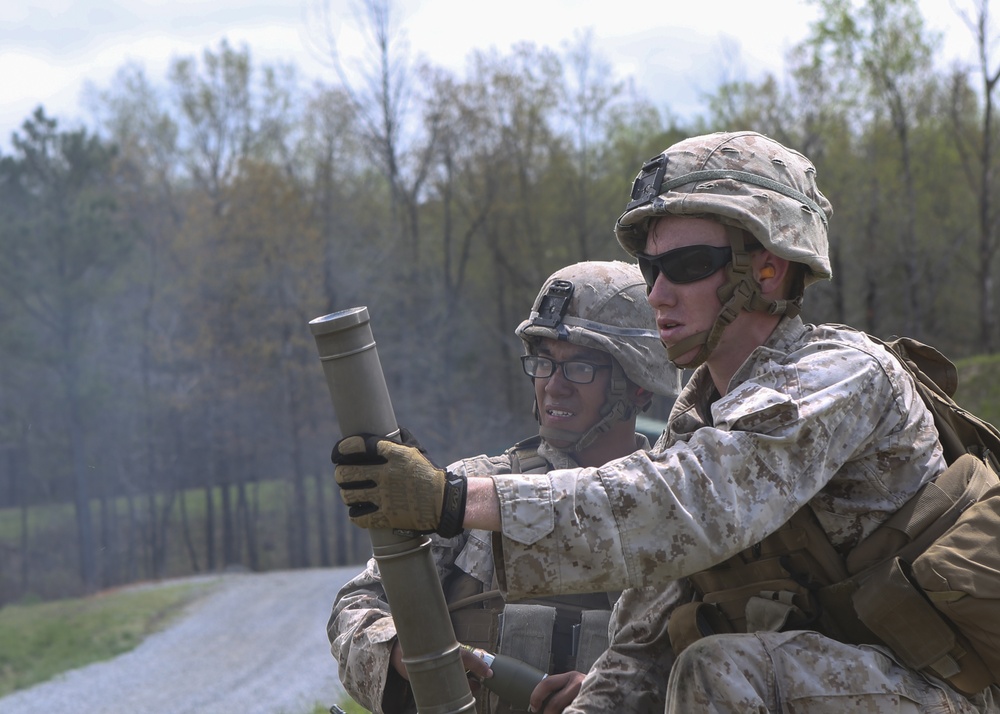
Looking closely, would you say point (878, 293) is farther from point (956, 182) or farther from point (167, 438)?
point (167, 438)

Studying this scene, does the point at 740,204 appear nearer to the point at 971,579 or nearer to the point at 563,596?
the point at 971,579

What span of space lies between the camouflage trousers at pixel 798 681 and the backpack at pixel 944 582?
2.4 inches

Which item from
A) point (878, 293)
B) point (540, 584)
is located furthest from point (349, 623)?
point (878, 293)

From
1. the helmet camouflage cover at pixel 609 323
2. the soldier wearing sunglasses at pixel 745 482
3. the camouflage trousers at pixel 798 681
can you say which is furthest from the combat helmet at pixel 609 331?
the camouflage trousers at pixel 798 681

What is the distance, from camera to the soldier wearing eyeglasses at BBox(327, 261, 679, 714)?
12.2 ft

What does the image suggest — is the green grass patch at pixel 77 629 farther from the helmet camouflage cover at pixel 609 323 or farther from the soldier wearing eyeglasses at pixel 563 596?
the helmet camouflage cover at pixel 609 323

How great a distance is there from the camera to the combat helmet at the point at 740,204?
110 inches

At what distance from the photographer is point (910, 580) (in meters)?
2.50

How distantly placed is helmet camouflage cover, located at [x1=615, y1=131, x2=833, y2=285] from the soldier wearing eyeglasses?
1.28m

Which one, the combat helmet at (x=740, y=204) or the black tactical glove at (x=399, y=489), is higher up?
the combat helmet at (x=740, y=204)

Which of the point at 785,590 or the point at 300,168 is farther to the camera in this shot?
the point at 300,168

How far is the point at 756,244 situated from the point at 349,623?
83.5 inches

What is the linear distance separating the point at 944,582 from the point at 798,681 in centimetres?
41

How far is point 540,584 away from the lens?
95.7 inches
